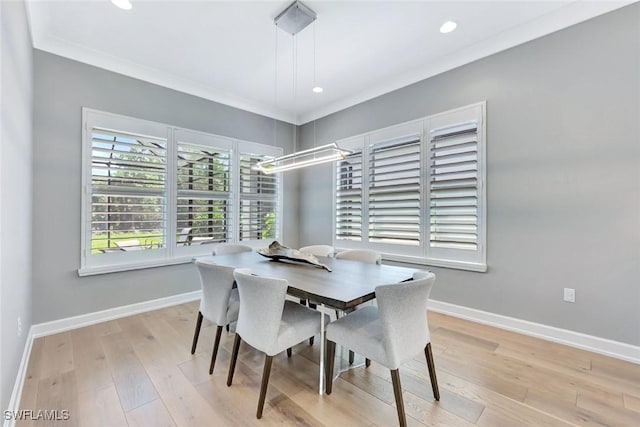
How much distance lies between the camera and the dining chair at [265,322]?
1.67 meters

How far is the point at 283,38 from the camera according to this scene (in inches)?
110

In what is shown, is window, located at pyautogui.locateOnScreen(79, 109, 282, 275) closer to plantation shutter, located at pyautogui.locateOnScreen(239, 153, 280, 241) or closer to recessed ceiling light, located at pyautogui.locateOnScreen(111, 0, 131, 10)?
plantation shutter, located at pyautogui.locateOnScreen(239, 153, 280, 241)

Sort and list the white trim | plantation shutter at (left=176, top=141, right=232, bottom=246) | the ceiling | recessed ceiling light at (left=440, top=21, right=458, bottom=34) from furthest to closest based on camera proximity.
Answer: plantation shutter at (left=176, top=141, right=232, bottom=246), the white trim, recessed ceiling light at (left=440, top=21, right=458, bottom=34), the ceiling

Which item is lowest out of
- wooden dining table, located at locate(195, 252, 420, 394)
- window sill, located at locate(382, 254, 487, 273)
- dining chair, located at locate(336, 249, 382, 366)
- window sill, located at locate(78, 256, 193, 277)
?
window sill, located at locate(78, 256, 193, 277)

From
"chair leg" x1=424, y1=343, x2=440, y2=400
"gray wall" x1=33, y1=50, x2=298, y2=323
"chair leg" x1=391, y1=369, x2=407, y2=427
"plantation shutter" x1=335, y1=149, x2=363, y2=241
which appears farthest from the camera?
"plantation shutter" x1=335, y1=149, x2=363, y2=241

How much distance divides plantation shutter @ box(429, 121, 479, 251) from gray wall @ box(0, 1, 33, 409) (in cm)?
359

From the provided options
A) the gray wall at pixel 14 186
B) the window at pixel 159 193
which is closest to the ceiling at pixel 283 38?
the gray wall at pixel 14 186

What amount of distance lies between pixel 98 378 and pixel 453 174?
148 inches

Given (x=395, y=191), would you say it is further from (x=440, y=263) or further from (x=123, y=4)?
(x=123, y=4)

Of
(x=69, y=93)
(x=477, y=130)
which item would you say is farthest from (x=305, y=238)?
(x=69, y=93)

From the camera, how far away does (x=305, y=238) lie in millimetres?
5004

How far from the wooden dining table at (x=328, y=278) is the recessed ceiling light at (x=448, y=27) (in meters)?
2.35

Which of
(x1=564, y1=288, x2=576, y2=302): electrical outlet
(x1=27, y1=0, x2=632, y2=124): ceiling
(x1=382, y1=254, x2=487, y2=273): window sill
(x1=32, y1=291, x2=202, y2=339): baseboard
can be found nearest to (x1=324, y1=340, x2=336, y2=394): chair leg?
(x1=382, y1=254, x2=487, y2=273): window sill

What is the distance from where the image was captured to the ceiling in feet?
7.78
